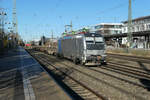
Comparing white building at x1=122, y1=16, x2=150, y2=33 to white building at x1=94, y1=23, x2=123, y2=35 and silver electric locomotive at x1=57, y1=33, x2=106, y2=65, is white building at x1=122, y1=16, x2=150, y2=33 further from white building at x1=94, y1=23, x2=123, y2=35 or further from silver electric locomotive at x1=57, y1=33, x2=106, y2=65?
silver electric locomotive at x1=57, y1=33, x2=106, y2=65

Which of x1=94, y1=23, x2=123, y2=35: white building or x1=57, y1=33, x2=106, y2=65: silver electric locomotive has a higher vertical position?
x1=94, y1=23, x2=123, y2=35: white building

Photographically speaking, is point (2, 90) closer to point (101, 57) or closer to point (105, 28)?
point (101, 57)

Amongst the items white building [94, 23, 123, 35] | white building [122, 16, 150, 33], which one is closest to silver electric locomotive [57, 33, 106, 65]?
white building [122, 16, 150, 33]

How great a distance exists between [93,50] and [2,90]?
31.9 feet

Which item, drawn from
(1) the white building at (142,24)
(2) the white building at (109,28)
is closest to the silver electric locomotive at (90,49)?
(1) the white building at (142,24)

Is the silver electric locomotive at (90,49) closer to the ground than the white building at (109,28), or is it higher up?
closer to the ground

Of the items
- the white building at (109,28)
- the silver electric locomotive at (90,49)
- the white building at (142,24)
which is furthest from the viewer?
the white building at (109,28)

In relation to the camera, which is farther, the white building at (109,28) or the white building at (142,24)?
the white building at (109,28)

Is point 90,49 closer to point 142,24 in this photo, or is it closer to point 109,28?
point 142,24

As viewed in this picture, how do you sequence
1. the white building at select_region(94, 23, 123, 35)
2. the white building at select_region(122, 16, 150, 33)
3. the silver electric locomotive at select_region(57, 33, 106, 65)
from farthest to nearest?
the white building at select_region(94, 23, 123, 35) → the white building at select_region(122, 16, 150, 33) → the silver electric locomotive at select_region(57, 33, 106, 65)

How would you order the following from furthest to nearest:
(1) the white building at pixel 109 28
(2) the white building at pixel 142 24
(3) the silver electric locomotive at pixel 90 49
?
(1) the white building at pixel 109 28 → (2) the white building at pixel 142 24 → (3) the silver electric locomotive at pixel 90 49

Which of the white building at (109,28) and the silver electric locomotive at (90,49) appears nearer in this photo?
the silver electric locomotive at (90,49)

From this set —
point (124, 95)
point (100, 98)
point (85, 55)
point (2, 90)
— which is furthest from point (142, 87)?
point (85, 55)

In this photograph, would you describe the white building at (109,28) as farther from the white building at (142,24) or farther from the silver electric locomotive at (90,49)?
the silver electric locomotive at (90,49)
